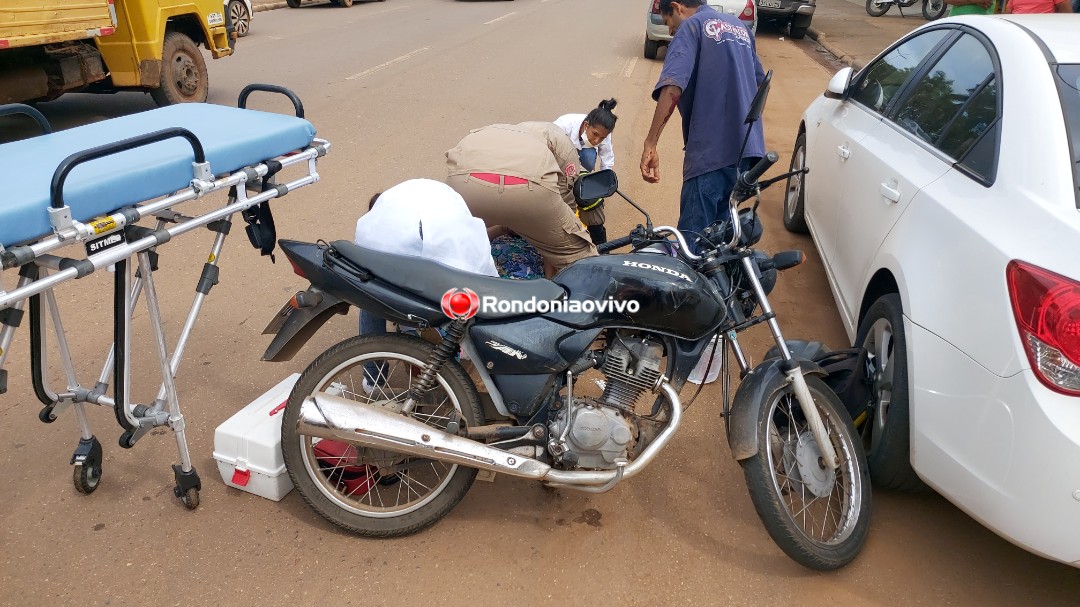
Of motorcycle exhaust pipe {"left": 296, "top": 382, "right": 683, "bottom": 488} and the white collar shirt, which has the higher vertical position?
the white collar shirt

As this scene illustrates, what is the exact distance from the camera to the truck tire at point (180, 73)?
25.6 ft

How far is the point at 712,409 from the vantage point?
143 inches

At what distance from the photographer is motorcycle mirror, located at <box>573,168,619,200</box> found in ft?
8.90

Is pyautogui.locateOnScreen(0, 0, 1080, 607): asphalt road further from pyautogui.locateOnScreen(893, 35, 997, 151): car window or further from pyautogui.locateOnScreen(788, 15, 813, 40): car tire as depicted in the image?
pyautogui.locateOnScreen(788, 15, 813, 40): car tire

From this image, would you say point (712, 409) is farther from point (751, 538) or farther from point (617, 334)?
point (617, 334)

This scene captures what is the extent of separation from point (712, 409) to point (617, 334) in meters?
1.17

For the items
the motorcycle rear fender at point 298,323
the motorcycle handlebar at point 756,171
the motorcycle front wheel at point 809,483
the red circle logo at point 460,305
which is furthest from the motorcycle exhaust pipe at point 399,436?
the motorcycle handlebar at point 756,171

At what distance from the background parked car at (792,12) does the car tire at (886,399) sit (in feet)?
43.1

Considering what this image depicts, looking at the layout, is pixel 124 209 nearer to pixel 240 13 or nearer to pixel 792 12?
pixel 240 13

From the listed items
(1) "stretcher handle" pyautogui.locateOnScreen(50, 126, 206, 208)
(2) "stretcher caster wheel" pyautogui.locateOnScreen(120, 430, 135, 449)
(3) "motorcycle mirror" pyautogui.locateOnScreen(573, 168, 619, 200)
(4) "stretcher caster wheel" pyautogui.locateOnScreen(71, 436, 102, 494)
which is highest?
(1) "stretcher handle" pyautogui.locateOnScreen(50, 126, 206, 208)

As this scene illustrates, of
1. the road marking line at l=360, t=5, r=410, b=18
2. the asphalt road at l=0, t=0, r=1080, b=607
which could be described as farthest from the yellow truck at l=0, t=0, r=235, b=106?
the road marking line at l=360, t=5, r=410, b=18

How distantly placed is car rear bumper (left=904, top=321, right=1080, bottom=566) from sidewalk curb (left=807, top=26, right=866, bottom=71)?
987cm

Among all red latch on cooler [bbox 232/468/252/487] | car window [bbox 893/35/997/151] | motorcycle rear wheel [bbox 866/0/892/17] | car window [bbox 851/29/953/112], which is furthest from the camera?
motorcycle rear wheel [bbox 866/0/892/17]

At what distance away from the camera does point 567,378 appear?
271 cm
